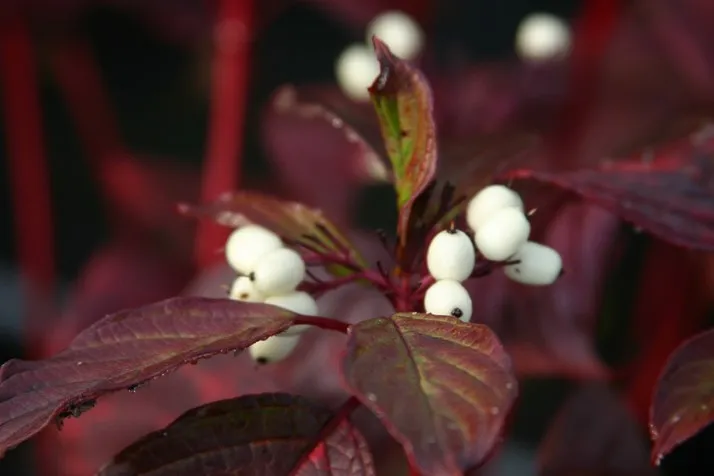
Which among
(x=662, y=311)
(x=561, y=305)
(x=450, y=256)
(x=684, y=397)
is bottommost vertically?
(x=662, y=311)

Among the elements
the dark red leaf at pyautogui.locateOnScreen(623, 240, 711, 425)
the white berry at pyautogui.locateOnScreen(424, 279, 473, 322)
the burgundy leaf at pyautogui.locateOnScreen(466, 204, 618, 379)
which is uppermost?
the white berry at pyautogui.locateOnScreen(424, 279, 473, 322)

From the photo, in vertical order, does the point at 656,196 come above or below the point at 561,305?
above

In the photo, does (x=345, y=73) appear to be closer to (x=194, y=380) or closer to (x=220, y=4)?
(x=194, y=380)

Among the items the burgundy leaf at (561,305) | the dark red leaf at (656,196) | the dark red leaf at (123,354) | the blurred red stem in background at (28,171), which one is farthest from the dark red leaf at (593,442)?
the blurred red stem in background at (28,171)

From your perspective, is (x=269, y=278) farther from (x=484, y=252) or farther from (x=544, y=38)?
(x=544, y=38)

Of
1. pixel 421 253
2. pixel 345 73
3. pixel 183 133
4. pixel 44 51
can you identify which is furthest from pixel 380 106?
pixel 183 133

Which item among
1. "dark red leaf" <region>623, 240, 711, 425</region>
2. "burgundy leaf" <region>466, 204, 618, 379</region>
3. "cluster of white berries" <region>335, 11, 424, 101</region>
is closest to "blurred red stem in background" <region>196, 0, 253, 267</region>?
"cluster of white berries" <region>335, 11, 424, 101</region>

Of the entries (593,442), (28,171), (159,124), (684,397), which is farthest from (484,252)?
(159,124)

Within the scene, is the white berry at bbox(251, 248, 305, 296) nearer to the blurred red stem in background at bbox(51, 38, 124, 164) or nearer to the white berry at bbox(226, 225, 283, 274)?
the white berry at bbox(226, 225, 283, 274)
